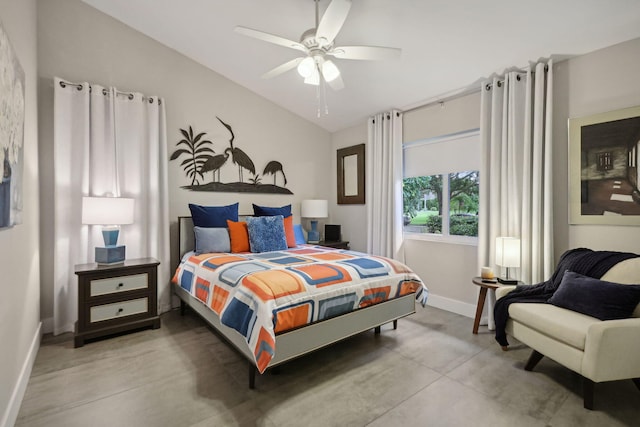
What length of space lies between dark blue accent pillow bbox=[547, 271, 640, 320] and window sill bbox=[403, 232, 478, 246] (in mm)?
1191

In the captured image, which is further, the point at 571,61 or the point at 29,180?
the point at 571,61

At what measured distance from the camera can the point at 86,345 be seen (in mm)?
2598

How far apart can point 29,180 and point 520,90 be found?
4.29 metres

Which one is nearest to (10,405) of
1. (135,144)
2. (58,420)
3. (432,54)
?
(58,420)

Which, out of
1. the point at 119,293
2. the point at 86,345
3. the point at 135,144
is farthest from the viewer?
the point at 135,144

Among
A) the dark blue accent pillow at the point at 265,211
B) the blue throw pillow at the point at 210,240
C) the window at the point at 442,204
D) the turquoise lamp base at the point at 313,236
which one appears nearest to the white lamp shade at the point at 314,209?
the turquoise lamp base at the point at 313,236

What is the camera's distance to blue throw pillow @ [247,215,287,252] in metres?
3.32

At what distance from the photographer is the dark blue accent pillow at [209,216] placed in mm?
3438

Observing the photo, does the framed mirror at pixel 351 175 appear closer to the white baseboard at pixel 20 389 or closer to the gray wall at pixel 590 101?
the gray wall at pixel 590 101

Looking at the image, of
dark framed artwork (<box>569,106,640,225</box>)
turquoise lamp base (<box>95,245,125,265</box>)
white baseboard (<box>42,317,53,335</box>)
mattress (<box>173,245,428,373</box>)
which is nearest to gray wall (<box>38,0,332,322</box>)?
white baseboard (<box>42,317,53,335</box>)

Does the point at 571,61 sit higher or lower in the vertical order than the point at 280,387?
higher

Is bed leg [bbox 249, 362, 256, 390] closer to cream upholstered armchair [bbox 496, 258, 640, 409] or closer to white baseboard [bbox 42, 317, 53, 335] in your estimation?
cream upholstered armchair [bbox 496, 258, 640, 409]

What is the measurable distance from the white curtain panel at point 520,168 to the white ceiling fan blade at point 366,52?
1.44 m

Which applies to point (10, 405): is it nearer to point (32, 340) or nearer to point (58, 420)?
point (58, 420)
